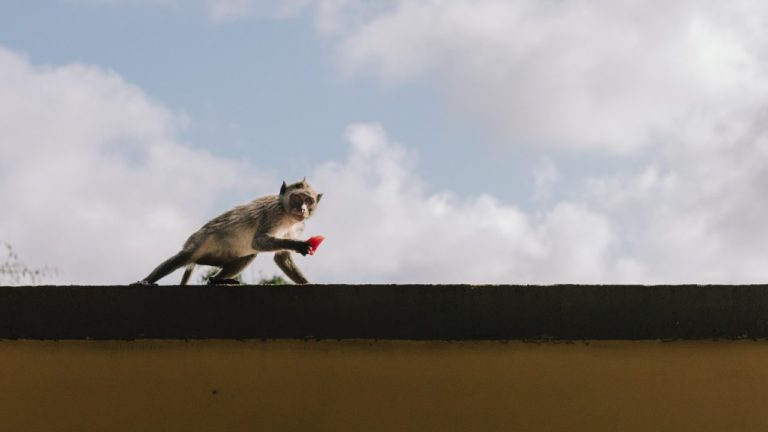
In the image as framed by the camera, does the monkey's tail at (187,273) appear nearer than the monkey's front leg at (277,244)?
No

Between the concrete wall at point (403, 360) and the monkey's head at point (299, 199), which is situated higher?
the monkey's head at point (299, 199)

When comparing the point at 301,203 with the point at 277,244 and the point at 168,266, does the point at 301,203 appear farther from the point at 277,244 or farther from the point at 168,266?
the point at 168,266

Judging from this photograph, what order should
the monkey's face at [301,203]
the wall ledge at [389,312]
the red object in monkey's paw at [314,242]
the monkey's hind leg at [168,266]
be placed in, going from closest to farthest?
1. the wall ledge at [389,312]
2. the red object in monkey's paw at [314,242]
3. the monkey's hind leg at [168,266]
4. the monkey's face at [301,203]

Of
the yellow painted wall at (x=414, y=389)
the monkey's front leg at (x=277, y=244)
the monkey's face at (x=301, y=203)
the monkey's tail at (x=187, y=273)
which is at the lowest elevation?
the yellow painted wall at (x=414, y=389)

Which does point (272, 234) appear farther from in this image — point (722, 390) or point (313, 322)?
point (722, 390)

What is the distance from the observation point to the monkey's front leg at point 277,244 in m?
6.29

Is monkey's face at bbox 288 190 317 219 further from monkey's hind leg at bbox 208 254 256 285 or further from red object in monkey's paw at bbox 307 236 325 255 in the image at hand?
red object in monkey's paw at bbox 307 236 325 255

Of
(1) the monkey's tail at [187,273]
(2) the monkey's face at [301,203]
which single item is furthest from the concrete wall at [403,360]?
(2) the monkey's face at [301,203]

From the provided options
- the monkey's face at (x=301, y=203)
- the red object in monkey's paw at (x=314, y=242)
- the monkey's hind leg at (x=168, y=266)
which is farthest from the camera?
the monkey's face at (x=301, y=203)

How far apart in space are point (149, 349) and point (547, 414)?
1.79 meters

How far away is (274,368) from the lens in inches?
152

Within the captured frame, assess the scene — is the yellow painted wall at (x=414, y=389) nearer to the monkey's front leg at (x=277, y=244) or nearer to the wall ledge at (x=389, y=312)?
the wall ledge at (x=389, y=312)

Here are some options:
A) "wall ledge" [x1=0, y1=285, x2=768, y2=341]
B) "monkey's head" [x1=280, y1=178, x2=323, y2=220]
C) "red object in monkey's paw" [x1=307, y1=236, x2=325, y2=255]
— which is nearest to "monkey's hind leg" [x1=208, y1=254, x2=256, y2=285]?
"monkey's head" [x1=280, y1=178, x2=323, y2=220]

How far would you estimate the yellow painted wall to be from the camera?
3824mm
